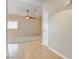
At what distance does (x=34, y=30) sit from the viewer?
642 inches

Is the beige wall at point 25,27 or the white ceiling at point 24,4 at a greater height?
the white ceiling at point 24,4

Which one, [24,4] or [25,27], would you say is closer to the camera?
[24,4]

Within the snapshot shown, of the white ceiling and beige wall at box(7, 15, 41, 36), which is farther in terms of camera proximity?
beige wall at box(7, 15, 41, 36)

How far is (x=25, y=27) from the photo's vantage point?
15258 millimetres

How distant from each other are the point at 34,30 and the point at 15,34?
2894 mm

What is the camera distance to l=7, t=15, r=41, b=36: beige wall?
14.3m

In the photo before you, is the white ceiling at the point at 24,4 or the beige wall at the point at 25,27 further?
the beige wall at the point at 25,27

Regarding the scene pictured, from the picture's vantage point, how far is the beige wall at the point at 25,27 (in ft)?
46.9

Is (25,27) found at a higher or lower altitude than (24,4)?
lower

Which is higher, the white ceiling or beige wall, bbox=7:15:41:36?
the white ceiling
